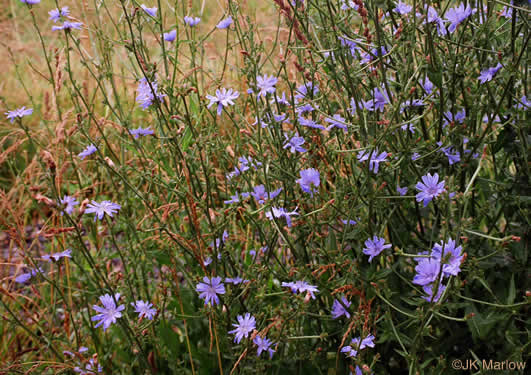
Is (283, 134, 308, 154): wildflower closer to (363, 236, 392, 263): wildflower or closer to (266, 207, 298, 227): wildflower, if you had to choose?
(266, 207, 298, 227): wildflower

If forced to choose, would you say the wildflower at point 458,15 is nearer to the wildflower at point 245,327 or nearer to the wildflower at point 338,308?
the wildflower at point 338,308

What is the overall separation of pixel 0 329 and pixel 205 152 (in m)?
1.50

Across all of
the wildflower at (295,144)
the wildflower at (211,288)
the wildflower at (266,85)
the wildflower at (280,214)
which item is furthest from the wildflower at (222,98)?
the wildflower at (211,288)

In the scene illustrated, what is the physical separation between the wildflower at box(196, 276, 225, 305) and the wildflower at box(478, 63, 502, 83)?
0.92m

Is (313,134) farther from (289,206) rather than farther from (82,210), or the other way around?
(82,210)

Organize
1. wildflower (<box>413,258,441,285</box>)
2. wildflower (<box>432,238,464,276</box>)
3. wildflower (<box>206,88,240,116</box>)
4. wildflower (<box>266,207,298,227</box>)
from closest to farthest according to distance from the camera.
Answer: wildflower (<box>432,238,464,276</box>) → wildflower (<box>413,258,441,285</box>) → wildflower (<box>266,207,298,227</box>) → wildflower (<box>206,88,240,116</box>)

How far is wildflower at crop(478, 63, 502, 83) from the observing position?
1.42 meters

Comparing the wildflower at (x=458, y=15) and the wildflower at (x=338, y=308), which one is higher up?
the wildflower at (x=458, y=15)

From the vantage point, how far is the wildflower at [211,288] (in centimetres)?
144

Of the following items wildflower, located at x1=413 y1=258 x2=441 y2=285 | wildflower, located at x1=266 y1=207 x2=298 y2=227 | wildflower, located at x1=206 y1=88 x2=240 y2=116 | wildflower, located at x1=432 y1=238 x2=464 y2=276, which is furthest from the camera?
wildflower, located at x1=206 y1=88 x2=240 y2=116

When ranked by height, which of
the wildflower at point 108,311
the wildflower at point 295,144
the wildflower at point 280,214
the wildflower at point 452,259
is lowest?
the wildflower at point 452,259

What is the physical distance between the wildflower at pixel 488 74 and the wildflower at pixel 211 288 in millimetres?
915

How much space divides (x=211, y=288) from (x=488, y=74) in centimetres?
98

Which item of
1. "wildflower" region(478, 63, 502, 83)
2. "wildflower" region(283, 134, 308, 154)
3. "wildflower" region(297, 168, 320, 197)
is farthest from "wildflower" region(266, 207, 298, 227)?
"wildflower" region(478, 63, 502, 83)
